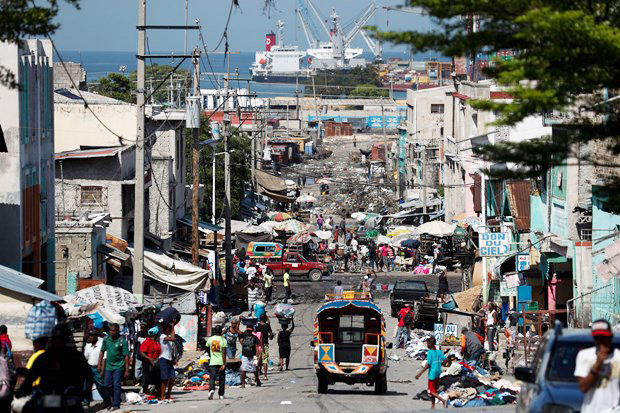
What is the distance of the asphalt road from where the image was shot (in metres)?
19.2

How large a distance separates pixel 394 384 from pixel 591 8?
1407 centimetres

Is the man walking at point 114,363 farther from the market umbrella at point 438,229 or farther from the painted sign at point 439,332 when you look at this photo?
the market umbrella at point 438,229

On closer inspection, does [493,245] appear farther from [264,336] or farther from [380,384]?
[380,384]

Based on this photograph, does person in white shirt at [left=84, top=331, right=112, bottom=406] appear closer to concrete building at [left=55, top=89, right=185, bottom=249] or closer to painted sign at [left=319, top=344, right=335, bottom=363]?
painted sign at [left=319, top=344, right=335, bottom=363]

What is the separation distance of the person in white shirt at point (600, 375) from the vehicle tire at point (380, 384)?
36.6 feet

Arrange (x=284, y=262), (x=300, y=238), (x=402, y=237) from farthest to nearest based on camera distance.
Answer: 1. (x=402, y=237)
2. (x=300, y=238)
3. (x=284, y=262)

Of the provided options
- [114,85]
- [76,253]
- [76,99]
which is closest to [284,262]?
[76,99]

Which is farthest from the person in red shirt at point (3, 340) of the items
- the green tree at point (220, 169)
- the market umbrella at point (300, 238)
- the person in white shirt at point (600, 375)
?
the green tree at point (220, 169)

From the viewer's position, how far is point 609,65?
37.1ft

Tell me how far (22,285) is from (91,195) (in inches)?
764

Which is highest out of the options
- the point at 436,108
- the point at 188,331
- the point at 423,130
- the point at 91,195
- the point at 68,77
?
the point at 68,77

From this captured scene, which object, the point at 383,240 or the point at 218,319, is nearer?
the point at 218,319

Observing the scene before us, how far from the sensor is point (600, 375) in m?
10.6

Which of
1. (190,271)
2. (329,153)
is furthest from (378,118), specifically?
(190,271)
